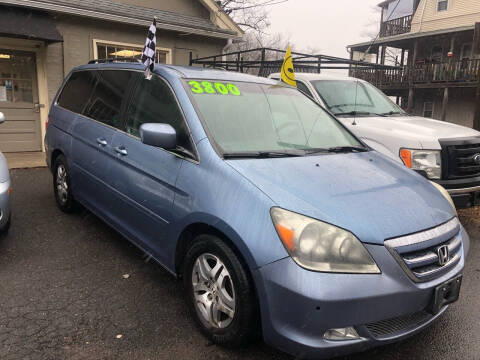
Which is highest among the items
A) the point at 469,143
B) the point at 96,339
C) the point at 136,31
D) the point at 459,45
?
the point at 459,45

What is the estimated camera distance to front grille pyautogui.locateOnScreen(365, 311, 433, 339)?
2107 millimetres

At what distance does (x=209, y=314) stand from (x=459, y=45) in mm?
22857

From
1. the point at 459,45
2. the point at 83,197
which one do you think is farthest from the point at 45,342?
the point at 459,45

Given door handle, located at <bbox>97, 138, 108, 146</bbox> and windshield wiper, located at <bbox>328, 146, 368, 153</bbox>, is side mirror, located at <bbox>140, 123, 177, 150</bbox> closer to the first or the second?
door handle, located at <bbox>97, 138, 108, 146</bbox>

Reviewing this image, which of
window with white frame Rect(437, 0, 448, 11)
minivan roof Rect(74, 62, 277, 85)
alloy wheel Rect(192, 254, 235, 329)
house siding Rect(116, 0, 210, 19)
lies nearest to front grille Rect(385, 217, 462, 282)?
alloy wheel Rect(192, 254, 235, 329)

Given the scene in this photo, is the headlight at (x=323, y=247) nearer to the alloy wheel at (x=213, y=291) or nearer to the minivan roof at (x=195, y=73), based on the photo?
the alloy wheel at (x=213, y=291)

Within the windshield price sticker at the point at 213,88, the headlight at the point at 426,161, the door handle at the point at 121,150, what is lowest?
the headlight at the point at 426,161

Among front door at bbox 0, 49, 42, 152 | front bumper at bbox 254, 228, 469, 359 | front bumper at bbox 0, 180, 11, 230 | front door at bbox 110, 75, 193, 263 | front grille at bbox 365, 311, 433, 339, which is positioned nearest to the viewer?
front bumper at bbox 254, 228, 469, 359

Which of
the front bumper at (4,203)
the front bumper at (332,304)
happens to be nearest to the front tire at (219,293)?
the front bumper at (332,304)

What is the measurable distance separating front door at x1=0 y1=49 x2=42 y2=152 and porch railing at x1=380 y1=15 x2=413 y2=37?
2170cm

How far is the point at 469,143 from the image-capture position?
4684mm

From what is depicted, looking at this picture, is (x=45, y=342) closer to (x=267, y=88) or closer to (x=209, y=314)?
(x=209, y=314)

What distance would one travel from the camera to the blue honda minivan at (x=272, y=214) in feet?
6.77

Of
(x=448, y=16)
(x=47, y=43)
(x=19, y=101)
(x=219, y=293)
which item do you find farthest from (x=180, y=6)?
(x=448, y=16)
